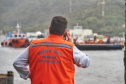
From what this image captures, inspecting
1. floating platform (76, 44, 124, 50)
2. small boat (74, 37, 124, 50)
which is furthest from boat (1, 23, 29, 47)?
floating platform (76, 44, 124, 50)

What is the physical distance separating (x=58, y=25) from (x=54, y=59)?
370mm

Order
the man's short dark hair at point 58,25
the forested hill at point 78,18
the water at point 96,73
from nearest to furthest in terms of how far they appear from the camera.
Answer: the man's short dark hair at point 58,25 → the water at point 96,73 → the forested hill at point 78,18

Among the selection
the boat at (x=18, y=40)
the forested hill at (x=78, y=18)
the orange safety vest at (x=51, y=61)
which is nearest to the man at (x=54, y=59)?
the orange safety vest at (x=51, y=61)

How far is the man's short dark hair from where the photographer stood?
3.38 m

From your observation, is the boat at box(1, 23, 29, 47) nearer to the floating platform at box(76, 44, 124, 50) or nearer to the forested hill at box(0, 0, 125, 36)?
the floating platform at box(76, 44, 124, 50)

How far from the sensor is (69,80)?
3.29m

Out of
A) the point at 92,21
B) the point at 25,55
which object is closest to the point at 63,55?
the point at 25,55

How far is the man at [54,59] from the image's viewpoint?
3225 mm

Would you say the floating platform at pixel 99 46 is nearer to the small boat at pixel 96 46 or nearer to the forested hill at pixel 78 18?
the small boat at pixel 96 46

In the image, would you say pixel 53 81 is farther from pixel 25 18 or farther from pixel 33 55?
pixel 25 18

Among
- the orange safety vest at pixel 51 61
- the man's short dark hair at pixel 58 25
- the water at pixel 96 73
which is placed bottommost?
the water at pixel 96 73

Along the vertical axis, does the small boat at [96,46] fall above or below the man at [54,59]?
below

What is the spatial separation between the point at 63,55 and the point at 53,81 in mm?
280

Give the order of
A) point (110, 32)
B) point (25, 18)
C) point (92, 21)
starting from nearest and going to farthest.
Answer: point (110, 32), point (92, 21), point (25, 18)
